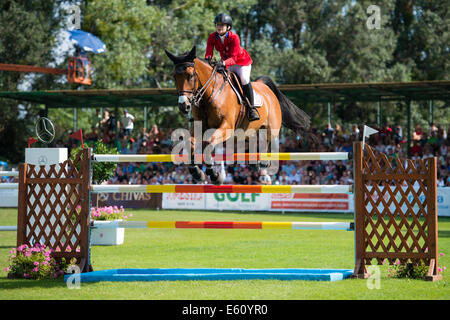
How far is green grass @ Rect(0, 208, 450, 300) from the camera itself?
227 inches

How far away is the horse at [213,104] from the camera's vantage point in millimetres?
6715

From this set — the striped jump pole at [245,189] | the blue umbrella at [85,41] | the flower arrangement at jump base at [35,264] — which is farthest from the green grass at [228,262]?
the blue umbrella at [85,41]

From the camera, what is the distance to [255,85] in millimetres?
8367

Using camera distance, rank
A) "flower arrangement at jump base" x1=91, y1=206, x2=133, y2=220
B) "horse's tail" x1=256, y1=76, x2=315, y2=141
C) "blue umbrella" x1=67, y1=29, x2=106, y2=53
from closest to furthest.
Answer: "horse's tail" x1=256, y1=76, x2=315, y2=141 < "flower arrangement at jump base" x1=91, y1=206, x2=133, y2=220 < "blue umbrella" x1=67, y1=29, x2=106, y2=53

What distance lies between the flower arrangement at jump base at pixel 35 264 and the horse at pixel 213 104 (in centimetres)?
202

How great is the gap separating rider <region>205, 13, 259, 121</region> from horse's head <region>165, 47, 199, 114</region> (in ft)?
2.22

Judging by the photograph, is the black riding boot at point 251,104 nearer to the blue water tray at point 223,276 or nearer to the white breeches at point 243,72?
the white breeches at point 243,72

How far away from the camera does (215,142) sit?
6895mm

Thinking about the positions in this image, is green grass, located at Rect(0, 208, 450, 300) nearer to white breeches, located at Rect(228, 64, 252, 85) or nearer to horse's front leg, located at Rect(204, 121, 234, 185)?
horse's front leg, located at Rect(204, 121, 234, 185)

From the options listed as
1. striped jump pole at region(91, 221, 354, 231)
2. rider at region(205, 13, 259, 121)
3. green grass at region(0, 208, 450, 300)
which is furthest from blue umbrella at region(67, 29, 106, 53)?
striped jump pole at region(91, 221, 354, 231)

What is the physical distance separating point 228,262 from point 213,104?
2.94m
